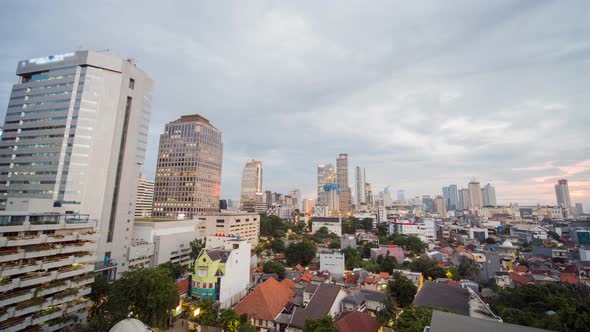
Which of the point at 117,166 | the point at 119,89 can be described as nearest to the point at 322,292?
the point at 117,166

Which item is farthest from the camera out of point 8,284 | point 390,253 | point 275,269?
point 390,253

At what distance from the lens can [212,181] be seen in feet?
449

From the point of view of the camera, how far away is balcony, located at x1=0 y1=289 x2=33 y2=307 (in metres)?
27.9

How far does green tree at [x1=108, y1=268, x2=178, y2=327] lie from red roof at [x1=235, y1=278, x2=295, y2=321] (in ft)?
43.5

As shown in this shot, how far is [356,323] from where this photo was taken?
124 feet

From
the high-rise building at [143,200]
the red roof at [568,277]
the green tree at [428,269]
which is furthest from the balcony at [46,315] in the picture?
the high-rise building at [143,200]

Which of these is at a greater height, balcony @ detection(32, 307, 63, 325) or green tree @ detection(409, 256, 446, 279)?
balcony @ detection(32, 307, 63, 325)

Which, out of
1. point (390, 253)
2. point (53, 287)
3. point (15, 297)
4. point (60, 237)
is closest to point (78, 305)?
point (53, 287)

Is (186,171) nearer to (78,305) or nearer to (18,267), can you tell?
(78,305)

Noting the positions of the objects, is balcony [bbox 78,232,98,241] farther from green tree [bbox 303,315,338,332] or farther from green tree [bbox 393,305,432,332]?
green tree [bbox 393,305,432,332]

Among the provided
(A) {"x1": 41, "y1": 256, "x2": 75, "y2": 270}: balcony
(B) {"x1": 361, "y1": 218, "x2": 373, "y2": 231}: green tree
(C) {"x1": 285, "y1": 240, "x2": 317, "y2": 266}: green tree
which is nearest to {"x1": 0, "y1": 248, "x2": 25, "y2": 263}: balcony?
(A) {"x1": 41, "y1": 256, "x2": 75, "y2": 270}: balcony

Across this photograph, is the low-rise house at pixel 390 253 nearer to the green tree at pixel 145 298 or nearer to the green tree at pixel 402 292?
the green tree at pixel 402 292

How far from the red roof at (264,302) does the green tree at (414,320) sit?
20.3 m

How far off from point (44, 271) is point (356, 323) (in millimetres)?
41914
